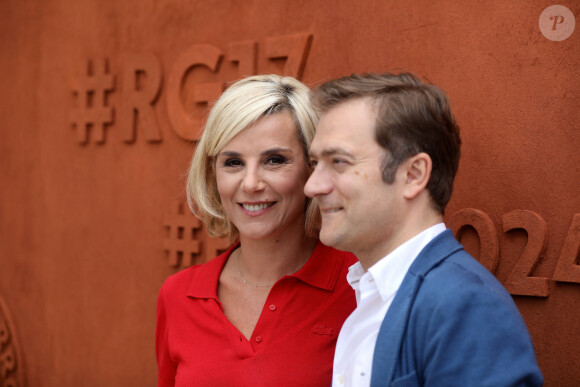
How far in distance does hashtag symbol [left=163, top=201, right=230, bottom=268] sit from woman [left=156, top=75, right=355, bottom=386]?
963 mm

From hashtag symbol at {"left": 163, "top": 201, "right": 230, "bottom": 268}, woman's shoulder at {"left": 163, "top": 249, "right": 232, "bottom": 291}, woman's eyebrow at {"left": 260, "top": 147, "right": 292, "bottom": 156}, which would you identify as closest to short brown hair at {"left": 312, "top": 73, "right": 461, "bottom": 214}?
woman's eyebrow at {"left": 260, "top": 147, "right": 292, "bottom": 156}

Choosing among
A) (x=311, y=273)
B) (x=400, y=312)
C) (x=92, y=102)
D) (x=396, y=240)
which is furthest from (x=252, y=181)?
(x=92, y=102)

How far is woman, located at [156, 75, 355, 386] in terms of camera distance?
87.0 inches

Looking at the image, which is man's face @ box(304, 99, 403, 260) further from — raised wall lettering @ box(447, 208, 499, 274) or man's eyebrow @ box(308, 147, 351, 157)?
raised wall lettering @ box(447, 208, 499, 274)

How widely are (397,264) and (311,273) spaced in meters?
0.67

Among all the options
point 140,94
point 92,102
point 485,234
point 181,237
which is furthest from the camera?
point 92,102

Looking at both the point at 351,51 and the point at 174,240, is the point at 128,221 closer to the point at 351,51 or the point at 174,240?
the point at 174,240

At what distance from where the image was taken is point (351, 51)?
2.93 metres

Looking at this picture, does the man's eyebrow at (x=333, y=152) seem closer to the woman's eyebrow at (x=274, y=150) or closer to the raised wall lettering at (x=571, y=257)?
the woman's eyebrow at (x=274, y=150)

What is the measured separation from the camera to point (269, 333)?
2248 millimetres

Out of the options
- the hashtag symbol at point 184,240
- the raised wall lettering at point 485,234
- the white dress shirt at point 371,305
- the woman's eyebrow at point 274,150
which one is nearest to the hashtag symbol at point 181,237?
the hashtag symbol at point 184,240

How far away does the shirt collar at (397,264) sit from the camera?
1741mm

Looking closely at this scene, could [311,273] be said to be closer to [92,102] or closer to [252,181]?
[252,181]

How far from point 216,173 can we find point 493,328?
123cm
